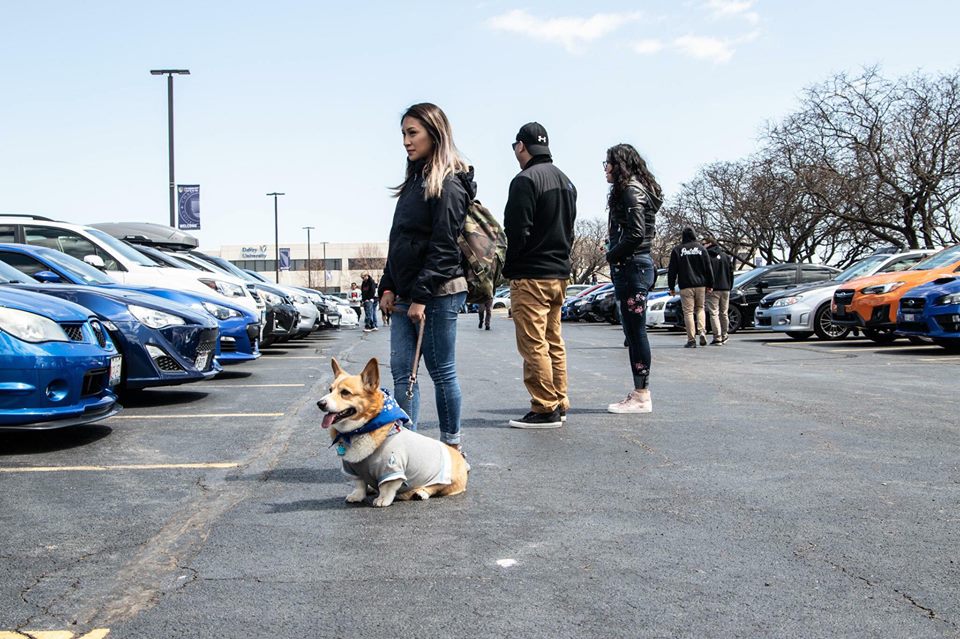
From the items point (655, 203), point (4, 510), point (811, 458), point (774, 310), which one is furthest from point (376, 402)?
point (774, 310)

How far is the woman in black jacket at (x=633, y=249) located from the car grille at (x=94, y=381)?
356 cm

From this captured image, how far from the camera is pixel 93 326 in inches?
254

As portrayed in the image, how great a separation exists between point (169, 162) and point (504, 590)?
2317 cm

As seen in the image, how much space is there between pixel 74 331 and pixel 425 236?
265 cm

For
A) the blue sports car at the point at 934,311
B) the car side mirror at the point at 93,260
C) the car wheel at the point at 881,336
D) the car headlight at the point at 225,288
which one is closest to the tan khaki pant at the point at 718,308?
the car wheel at the point at 881,336

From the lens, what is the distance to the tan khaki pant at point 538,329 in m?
6.47

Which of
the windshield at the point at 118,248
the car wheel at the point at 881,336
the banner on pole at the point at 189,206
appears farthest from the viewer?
the banner on pole at the point at 189,206

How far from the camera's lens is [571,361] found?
506 inches

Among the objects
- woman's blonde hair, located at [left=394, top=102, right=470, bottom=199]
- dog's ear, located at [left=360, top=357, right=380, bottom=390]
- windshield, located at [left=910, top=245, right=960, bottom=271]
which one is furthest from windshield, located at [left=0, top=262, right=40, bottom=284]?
windshield, located at [left=910, top=245, right=960, bottom=271]

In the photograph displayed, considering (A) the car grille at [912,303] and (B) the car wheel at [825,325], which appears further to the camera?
(B) the car wheel at [825,325]

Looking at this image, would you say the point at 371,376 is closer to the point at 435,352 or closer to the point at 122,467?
the point at 435,352

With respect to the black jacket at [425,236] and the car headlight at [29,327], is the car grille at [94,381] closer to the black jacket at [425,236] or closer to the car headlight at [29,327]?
the car headlight at [29,327]

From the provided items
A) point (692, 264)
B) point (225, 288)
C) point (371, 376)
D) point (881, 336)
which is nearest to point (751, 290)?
point (881, 336)

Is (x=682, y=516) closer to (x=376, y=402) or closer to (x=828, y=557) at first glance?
(x=828, y=557)
